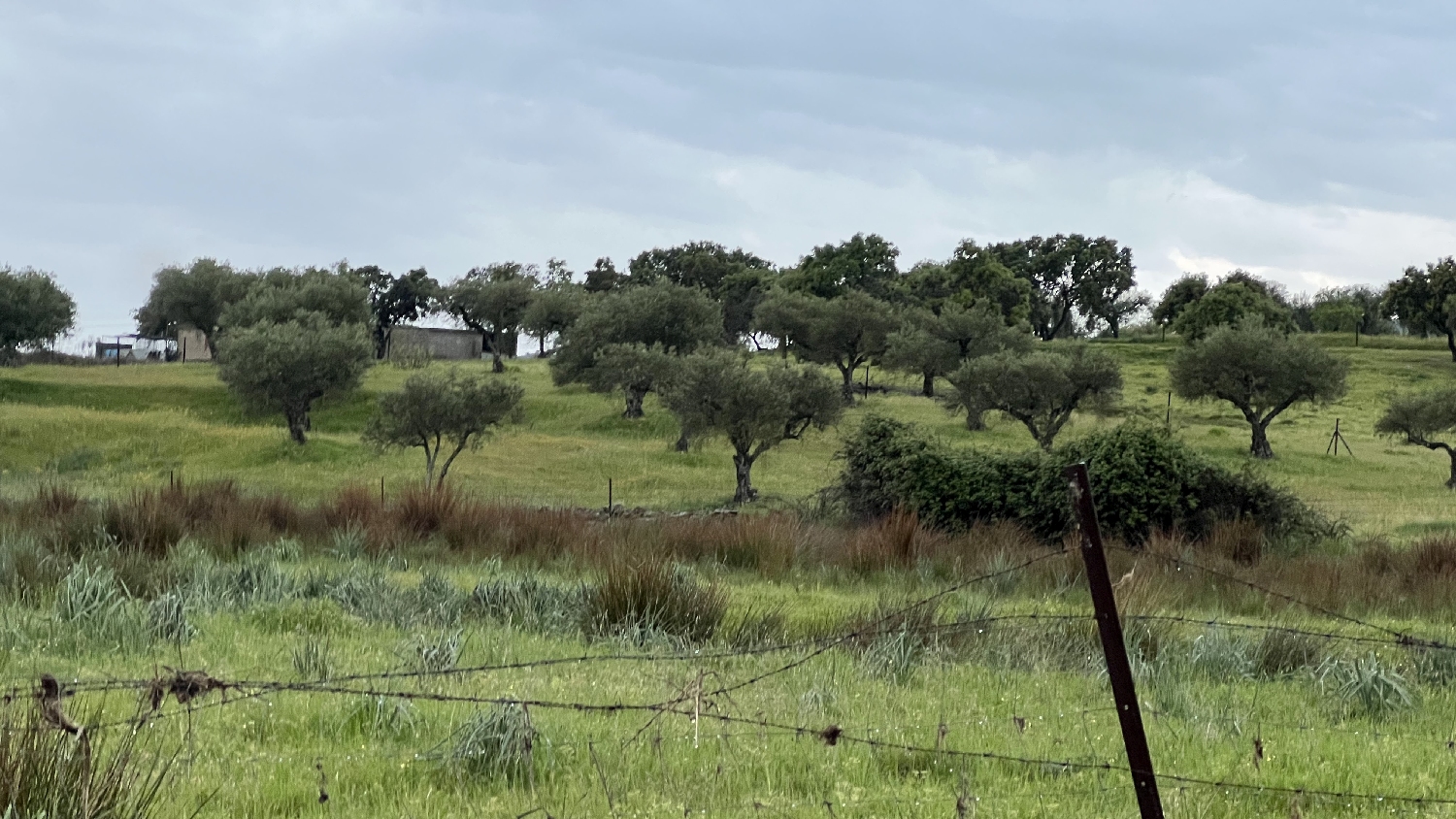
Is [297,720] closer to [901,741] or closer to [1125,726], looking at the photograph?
[901,741]

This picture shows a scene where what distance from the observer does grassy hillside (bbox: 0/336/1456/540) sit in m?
37.5

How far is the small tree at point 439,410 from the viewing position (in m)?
40.2

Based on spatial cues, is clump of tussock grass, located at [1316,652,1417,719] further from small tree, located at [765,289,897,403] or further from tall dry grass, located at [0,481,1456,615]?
small tree, located at [765,289,897,403]

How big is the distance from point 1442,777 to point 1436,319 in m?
89.8

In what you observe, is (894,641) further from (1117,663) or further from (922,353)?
(922,353)

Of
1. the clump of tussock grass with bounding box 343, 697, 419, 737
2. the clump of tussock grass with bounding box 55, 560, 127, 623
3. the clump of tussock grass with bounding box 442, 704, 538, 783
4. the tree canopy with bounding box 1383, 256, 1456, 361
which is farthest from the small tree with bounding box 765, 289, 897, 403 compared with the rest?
the clump of tussock grass with bounding box 442, 704, 538, 783

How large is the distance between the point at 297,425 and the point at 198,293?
3533cm

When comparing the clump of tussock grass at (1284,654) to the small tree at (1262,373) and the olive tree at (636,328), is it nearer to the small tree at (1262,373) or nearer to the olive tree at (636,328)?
the small tree at (1262,373)

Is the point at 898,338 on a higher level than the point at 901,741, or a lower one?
higher

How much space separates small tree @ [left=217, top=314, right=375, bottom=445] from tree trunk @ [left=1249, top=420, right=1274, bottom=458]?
37047 mm

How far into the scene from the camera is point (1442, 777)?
5508 millimetres

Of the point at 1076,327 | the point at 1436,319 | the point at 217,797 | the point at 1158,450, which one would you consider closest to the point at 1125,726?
the point at 217,797

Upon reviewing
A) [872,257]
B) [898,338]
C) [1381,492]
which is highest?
[872,257]

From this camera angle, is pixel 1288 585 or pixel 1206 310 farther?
pixel 1206 310
